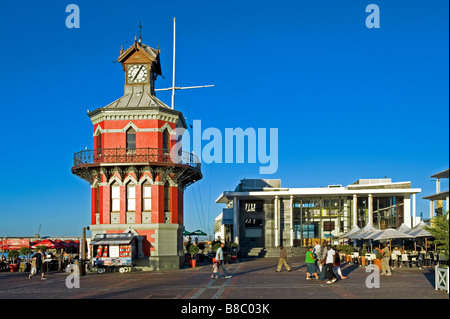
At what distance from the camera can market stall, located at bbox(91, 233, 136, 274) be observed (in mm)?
34438

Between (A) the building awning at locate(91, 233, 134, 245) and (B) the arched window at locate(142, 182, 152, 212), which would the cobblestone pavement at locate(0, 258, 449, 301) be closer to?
(A) the building awning at locate(91, 233, 134, 245)

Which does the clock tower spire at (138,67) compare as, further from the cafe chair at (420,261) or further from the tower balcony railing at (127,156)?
the cafe chair at (420,261)

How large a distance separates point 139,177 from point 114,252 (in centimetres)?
534

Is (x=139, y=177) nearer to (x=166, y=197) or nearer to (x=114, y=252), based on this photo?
(x=166, y=197)

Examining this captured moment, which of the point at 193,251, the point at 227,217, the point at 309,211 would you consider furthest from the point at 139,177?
the point at 227,217

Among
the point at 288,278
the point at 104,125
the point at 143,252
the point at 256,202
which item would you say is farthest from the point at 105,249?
the point at 256,202

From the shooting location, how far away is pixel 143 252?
36.0 metres

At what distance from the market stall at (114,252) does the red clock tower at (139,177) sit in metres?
1.02

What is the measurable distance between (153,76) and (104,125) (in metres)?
6.54

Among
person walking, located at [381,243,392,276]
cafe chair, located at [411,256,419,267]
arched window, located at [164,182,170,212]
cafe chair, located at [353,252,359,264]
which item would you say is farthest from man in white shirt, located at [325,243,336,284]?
arched window, located at [164,182,170,212]

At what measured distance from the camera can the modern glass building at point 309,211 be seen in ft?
197

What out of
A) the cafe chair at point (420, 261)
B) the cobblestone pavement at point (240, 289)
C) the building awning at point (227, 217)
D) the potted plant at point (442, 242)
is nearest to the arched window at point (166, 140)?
the cobblestone pavement at point (240, 289)

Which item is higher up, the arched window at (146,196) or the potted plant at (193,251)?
the arched window at (146,196)
